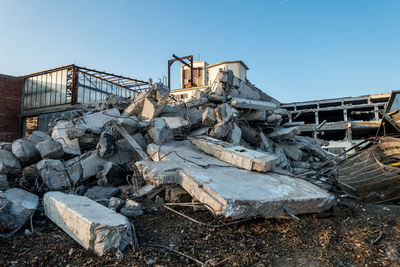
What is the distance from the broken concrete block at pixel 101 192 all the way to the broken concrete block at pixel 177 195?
0.96 metres

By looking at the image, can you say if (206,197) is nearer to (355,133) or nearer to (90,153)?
(90,153)

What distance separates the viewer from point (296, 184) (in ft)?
12.6

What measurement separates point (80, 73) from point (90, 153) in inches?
427

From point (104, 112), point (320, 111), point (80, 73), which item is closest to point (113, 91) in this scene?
point (80, 73)

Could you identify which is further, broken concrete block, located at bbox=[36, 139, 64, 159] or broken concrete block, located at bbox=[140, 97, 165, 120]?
broken concrete block, located at bbox=[140, 97, 165, 120]

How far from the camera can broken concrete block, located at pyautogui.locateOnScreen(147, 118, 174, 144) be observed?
494cm

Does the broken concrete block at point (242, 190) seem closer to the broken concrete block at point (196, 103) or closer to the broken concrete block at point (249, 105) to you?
the broken concrete block at point (196, 103)

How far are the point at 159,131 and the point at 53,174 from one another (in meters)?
1.97

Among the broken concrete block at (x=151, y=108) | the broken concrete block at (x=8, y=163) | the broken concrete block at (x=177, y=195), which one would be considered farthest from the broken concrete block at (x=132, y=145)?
the broken concrete block at (x=8, y=163)

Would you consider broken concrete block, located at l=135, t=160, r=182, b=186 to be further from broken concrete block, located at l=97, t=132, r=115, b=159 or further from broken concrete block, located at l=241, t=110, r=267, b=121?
broken concrete block, located at l=241, t=110, r=267, b=121

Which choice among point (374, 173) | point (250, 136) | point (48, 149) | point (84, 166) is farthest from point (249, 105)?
point (48, 149)

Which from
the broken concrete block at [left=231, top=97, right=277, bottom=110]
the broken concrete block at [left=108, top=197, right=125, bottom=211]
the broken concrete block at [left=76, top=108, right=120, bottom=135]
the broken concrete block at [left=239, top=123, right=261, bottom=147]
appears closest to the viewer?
the broken concrete block at [left=108, top=197, right=125, bottom=211]

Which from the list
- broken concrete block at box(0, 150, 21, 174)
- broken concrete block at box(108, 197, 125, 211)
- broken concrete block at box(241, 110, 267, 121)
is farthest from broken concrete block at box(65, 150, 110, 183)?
broken concrete block at box(241, 110, 267, 121)

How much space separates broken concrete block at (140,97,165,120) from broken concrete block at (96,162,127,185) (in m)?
1.48
